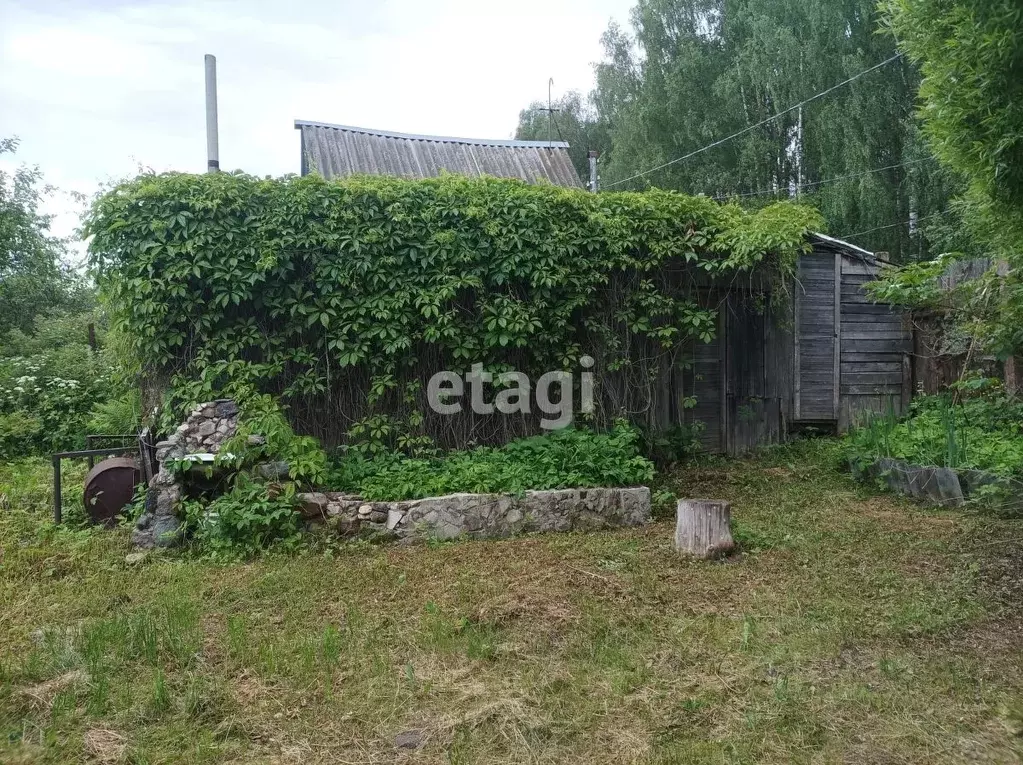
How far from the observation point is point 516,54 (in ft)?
71.4

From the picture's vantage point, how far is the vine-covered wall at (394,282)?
555cm

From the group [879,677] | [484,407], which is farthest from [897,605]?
[484,407]

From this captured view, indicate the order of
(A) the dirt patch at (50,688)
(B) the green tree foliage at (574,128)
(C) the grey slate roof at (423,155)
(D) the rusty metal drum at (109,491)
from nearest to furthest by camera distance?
1. (A) the dirt patch at (50,688)
2. (D) the rusty metal drum at (109,491)
3. (C) the grey slate roof at (423,155)
4. (B) the green tree foliage at (574,128)

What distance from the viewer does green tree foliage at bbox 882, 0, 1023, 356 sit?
2896 millimetres

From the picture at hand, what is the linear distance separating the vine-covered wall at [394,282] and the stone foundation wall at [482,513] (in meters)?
0.94

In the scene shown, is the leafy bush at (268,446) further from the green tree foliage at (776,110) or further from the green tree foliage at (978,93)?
the green tree foliage at (776,110)

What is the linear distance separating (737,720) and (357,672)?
5.57ft

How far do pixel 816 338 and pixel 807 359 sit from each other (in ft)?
0.97

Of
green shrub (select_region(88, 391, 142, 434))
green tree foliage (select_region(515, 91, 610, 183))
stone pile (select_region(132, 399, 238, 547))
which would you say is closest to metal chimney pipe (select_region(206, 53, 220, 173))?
green shrub (select_region(88, 391, 142, 434))

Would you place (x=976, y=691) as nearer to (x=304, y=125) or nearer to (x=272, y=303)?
(x=272, y=303)

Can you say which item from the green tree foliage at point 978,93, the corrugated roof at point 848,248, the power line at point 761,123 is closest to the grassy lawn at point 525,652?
the green tree foliage at point 978,93

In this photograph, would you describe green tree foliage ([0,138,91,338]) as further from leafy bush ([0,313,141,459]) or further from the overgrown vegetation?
leafy bush ([0,313,141,459])

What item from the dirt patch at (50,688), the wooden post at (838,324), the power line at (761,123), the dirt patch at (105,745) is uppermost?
the power line at (761,123)

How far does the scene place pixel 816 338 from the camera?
8391 mm
